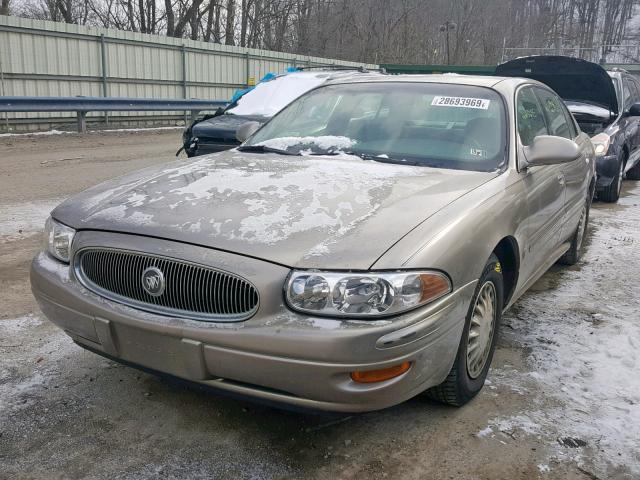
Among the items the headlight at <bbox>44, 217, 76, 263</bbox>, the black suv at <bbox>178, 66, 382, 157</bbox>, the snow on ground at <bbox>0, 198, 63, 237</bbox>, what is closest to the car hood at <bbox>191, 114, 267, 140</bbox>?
the black suv at <bbox>178, 66, 382, 157</bbox>

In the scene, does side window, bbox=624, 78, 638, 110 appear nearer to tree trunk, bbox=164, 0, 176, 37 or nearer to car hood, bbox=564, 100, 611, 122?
car hood, bbox=564, 100, 611, 122

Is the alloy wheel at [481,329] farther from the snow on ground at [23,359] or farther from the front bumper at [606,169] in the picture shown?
the front bumper at [606,169]

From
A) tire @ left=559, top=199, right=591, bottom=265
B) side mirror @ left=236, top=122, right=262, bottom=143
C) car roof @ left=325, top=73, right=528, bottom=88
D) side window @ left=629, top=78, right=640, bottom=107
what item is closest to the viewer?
car roof @ left=325, top=73, right=528, bottom=88

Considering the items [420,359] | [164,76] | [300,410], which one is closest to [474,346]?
[420,359]

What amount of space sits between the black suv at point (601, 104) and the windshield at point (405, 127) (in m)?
4.46

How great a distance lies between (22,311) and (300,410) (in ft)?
7.83

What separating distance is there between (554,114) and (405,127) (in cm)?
173

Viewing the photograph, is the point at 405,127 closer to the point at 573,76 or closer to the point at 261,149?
the point at 261,149

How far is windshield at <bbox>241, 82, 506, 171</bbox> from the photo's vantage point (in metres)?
3.49

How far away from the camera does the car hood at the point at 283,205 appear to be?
2.38m

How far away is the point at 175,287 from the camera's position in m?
2.40

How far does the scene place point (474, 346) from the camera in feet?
9.62

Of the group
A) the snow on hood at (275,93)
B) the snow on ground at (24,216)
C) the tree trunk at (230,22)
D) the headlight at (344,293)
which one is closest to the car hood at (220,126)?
the snow on hood at (275,93)

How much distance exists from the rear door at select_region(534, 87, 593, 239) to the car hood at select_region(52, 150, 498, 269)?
1.43m
